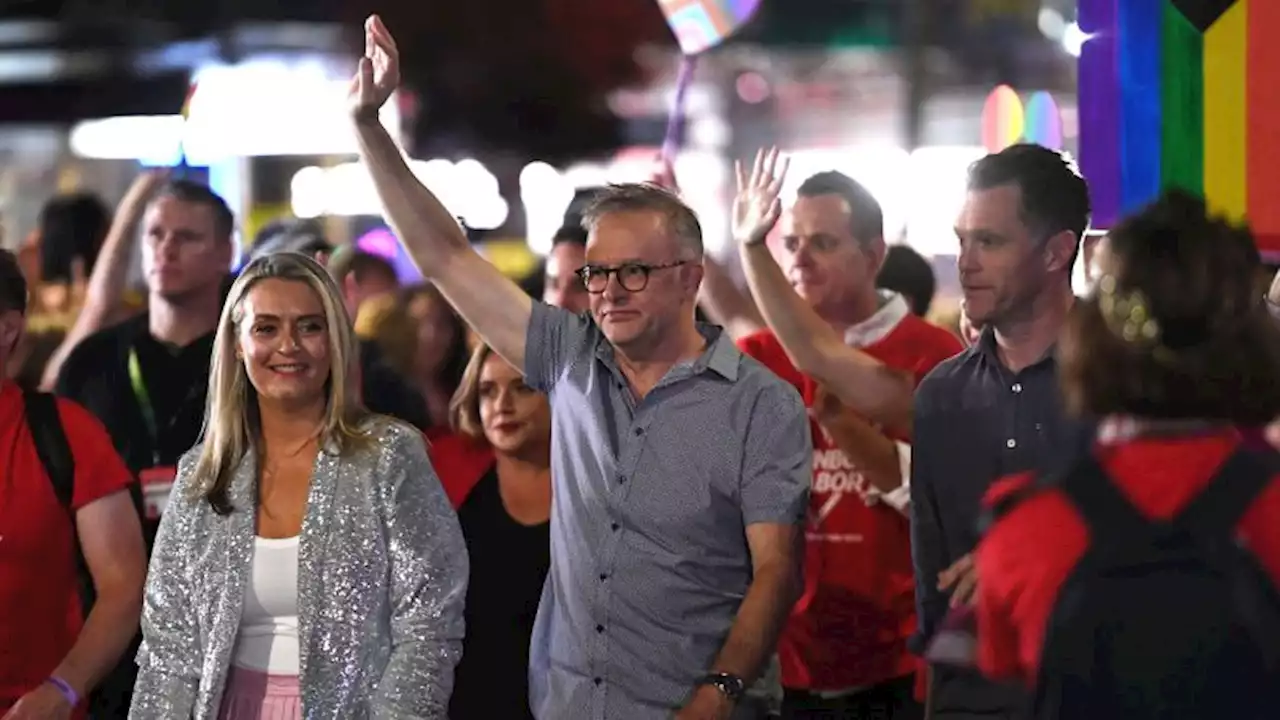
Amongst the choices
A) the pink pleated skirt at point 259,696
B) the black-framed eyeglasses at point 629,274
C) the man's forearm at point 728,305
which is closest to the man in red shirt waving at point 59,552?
the pink pleated skirt at point 259,696

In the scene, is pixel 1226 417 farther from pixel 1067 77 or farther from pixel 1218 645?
pixel 1067 77

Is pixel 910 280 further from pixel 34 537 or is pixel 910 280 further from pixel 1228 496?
pixel 1228 496

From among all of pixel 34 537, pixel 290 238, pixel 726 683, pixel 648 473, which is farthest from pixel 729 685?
pixel 290 238

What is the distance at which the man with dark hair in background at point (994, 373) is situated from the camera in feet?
18.8

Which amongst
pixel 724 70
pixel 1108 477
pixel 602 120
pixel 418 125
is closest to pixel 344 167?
pixel 418 125

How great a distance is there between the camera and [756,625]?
576cm

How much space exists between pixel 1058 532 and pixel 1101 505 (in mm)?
89

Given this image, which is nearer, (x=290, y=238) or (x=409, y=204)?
(x=409, y=204)

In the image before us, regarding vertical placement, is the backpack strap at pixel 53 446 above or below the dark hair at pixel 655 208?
below

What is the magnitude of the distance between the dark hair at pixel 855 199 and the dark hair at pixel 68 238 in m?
5.34

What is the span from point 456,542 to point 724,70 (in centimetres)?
3931

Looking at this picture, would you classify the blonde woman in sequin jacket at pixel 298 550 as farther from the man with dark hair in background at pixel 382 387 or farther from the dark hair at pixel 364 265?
the dark hair at pixel 364 265

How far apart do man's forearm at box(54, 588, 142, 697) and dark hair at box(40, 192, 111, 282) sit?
6.02m

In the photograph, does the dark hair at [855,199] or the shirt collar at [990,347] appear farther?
the dark hair at [855,199]
